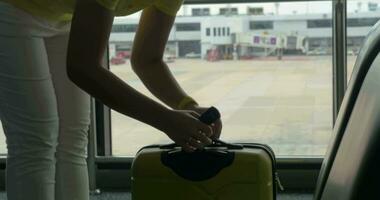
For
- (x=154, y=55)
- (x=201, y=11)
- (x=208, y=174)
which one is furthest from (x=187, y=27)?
(x=208, y=174)

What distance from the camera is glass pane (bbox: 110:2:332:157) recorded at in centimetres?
268

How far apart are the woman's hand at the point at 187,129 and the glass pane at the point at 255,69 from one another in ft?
5.14

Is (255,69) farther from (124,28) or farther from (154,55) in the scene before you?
(154,55)

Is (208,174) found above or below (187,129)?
below

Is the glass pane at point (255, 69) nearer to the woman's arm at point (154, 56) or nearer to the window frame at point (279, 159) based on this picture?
the window frame at point (279, 159)

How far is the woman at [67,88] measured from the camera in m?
1.10

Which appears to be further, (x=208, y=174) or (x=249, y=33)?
(x=249, y=33)

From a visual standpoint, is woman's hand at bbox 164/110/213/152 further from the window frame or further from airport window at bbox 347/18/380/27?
airport window at bbox 347/18/380/27

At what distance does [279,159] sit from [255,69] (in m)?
0.44

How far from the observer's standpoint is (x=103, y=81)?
1100 mm

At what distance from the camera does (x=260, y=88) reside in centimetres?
281

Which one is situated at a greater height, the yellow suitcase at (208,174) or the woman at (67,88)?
the woman at (67,88)

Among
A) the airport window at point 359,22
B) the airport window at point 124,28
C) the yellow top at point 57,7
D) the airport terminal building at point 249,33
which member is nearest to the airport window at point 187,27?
the airport terminal building at point 249,33

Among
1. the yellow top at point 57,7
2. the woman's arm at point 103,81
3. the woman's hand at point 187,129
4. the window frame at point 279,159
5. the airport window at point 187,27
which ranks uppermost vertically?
the yellow top at point 57,7
